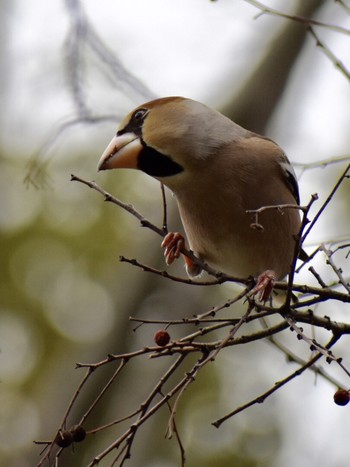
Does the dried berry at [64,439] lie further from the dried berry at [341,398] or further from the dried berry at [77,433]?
the dried berry at [341,398]

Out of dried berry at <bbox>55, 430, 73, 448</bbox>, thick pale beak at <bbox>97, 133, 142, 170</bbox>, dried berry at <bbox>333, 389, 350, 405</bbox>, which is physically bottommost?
dried berry at <bbox>55, 430, 73, 448</bbox>

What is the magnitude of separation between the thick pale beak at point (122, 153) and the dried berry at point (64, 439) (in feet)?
3.28

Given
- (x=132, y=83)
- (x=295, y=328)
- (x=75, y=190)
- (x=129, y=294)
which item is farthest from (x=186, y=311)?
(x=295, y=328)

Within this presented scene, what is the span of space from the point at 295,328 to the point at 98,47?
228 centimetres

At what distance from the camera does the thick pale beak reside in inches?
116

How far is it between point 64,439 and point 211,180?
1.14m

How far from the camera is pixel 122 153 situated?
2.97 meters

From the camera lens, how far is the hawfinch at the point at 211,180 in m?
3.01

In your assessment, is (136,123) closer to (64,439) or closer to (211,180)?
(211,180)

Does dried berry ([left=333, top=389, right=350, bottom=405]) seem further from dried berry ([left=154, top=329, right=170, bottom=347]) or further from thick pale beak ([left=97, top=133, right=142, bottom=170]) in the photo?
thick pale beak ([left=97, top=133, right=142, bottom=170])

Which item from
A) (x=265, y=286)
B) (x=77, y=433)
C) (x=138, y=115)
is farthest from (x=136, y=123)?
(x=77, y=433)

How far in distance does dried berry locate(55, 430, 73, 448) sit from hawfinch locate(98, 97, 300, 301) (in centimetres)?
88

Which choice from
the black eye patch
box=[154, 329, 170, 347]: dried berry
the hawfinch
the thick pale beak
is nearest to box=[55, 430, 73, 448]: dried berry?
box=[154, 329, 170, 347]: dried berry

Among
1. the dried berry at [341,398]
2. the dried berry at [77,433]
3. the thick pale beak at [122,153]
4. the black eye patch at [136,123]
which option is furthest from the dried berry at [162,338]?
the black eye patch at [136,123]
